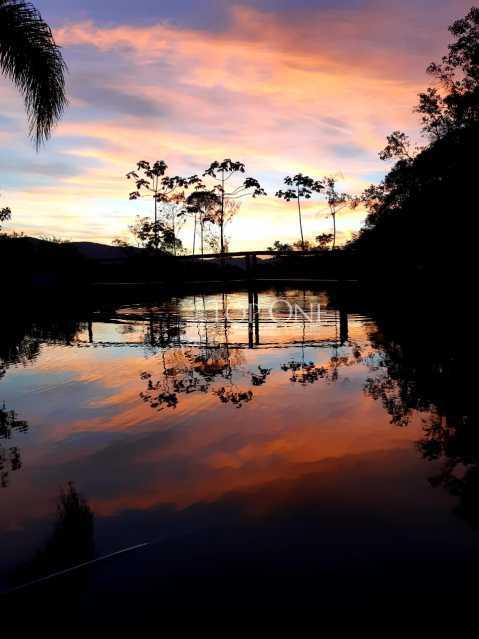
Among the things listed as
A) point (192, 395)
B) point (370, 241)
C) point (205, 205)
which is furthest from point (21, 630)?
point (205, 205)

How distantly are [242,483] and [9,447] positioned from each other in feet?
5.40

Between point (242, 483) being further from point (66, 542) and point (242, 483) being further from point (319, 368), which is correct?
point (319, 368)

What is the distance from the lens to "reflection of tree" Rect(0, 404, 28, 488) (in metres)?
2.84

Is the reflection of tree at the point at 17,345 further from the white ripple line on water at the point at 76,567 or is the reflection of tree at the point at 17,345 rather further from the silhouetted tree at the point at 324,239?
the silhouetted tree at the point at 324,239

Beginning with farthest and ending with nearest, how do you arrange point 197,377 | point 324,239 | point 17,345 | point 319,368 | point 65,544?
1. point 324,239
2. point 17,345
3. point 319,368
4. point 197,377
5. point 65,544

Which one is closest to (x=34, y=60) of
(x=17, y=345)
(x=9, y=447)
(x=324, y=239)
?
(x=17, y=345)

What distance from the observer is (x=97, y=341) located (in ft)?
27.3

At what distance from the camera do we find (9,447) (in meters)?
3.25

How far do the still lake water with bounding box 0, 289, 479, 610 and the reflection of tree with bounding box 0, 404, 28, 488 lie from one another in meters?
0.01

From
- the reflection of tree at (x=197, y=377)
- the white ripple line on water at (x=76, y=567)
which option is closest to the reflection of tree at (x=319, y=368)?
the reflection of tree at (x=197, y=377)

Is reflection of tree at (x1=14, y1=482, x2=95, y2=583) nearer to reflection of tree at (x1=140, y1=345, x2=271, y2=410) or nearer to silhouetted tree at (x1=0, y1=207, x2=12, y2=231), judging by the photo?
reflection of tree at (x1=140, y1=345, x2=271, y2=410)

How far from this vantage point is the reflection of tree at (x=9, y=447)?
2836 millimetres

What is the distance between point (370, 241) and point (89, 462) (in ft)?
73.3

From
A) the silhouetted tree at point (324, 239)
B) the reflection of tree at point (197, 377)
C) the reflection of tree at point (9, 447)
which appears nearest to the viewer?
the reflection of tree at point (9, 447)
